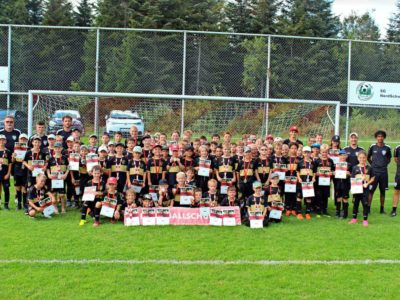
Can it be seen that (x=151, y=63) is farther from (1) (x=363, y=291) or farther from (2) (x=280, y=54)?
(1) (x=363, y=291)

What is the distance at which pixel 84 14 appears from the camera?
43.0m

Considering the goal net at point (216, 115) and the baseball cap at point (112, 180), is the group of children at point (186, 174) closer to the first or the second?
the baseball cap at point (112, 180)

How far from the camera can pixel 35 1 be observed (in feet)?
146

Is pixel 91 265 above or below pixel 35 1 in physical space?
below

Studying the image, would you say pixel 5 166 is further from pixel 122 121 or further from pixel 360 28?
pixel 360 28

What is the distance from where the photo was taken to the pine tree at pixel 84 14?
42.8m

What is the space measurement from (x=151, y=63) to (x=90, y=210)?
19.5ft

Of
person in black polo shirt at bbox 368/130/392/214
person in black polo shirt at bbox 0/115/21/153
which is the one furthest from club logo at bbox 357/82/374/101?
person in black polo shirt at bbox 0/115/21/153

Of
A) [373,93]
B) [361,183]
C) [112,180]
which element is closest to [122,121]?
[112,180]

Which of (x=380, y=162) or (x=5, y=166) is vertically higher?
(x=380, y=162)

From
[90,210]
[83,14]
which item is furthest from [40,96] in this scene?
[83,14]

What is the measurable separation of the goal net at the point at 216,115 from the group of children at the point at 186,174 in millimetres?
3155

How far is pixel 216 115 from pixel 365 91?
461cm

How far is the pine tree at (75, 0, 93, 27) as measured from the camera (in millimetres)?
42781
